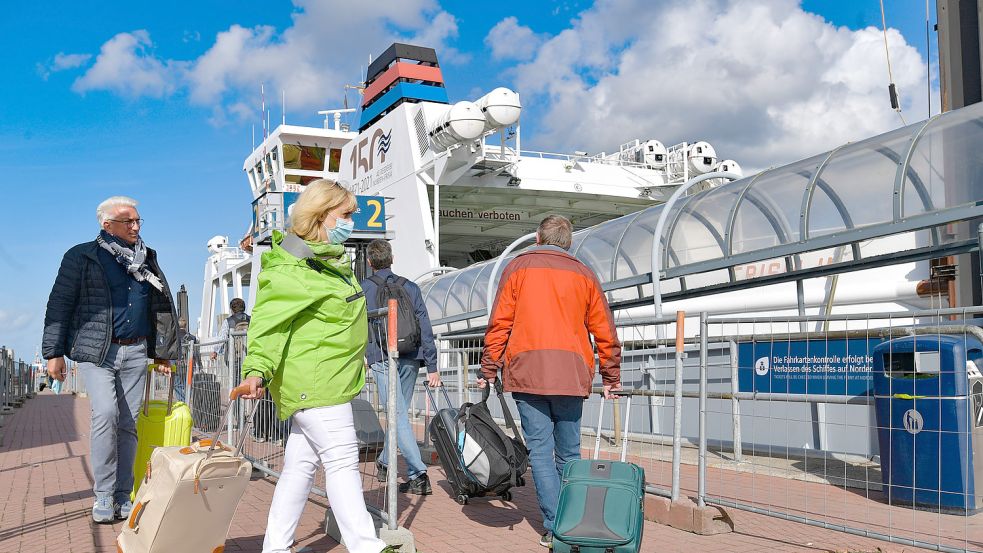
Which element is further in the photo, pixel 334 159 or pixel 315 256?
pixel 334 159

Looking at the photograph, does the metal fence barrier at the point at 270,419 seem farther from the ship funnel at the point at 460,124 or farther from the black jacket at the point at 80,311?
the ship funnel at the point at 460,124

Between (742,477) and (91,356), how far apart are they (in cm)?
475

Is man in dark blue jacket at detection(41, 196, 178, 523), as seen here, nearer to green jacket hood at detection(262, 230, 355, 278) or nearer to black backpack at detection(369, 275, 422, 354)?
black backpack at detection(369, 275, 422, 354)

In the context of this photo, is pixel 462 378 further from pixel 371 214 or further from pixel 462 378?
pixel 371 214

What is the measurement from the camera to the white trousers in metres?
3.34

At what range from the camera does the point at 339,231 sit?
11.6ft

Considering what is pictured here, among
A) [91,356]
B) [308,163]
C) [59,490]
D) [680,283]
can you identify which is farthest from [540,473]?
[308,163]

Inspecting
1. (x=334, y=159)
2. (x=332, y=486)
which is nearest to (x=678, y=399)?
(x=332, y=486)

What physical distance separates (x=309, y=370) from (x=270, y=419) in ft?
11.1

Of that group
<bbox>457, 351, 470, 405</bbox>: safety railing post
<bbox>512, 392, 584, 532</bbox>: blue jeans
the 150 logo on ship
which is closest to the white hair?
<bbox>512, 392, 584, 532</bbox>: blue jeans

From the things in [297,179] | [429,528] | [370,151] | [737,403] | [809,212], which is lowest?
[429,528]

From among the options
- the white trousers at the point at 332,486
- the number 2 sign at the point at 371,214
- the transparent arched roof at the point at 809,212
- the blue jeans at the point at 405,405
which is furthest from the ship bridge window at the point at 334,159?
the white trousers at the point at 332,486

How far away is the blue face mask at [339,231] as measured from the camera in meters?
3.52

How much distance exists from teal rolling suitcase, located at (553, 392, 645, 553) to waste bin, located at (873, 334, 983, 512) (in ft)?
8.38
